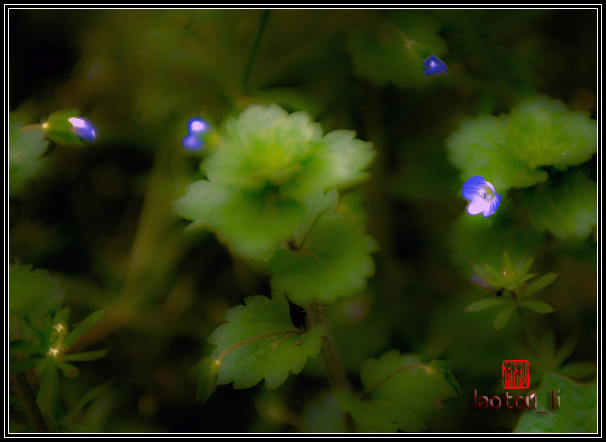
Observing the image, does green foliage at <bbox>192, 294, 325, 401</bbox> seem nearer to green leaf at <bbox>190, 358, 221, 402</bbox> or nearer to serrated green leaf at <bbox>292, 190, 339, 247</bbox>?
green leaf at <bbox>190, 358, 221, 402</bbox>

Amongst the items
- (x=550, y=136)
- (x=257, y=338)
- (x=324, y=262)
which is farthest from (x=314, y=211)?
(x=550, y=136)

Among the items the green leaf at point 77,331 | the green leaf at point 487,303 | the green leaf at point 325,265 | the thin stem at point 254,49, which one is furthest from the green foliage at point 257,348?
the thin stem at point 254,49

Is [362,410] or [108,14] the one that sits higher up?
[108,14]

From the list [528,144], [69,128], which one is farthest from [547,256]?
[69,128]

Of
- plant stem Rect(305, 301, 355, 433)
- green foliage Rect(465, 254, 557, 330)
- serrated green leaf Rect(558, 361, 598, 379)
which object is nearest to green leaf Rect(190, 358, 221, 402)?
plant stem Rect(305, 301, 355, 433)

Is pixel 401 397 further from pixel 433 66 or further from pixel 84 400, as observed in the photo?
pixel 433 66

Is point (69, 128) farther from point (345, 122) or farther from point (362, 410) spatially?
point (362, 410)
